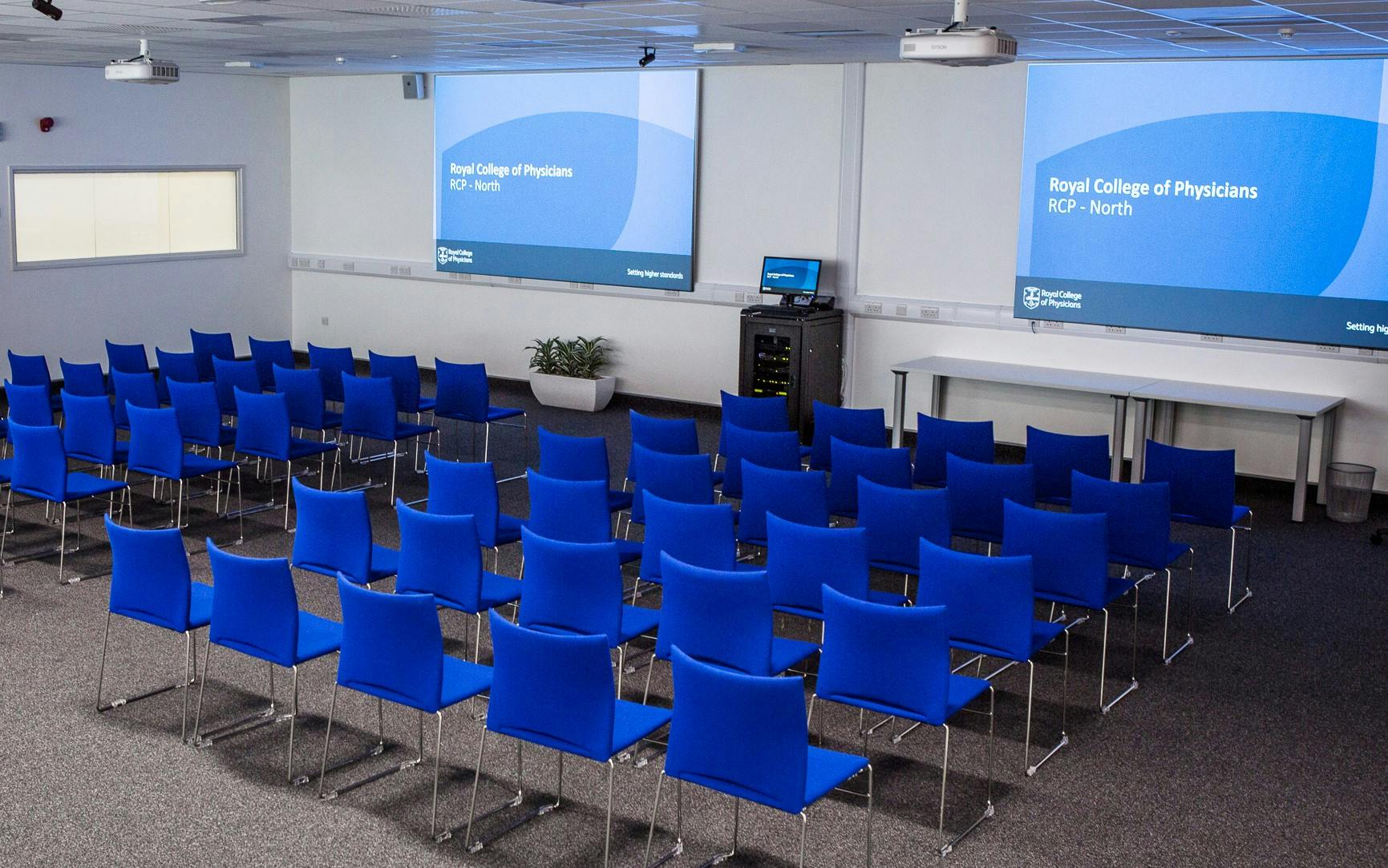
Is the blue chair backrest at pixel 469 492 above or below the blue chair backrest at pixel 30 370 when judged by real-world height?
below

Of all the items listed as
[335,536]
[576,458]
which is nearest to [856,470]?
[576,458]

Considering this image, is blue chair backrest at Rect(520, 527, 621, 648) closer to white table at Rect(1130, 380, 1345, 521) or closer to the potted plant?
white table at Rect(1130, 380, 1345, 521)

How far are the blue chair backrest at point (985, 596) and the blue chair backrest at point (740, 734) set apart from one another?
1.58 metres

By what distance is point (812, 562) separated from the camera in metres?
6.29

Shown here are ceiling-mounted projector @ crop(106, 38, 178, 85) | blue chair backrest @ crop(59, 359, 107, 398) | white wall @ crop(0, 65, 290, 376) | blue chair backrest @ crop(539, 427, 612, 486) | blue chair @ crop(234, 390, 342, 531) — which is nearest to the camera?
blue chair backrest @ crop(539, 427, 612, 486)

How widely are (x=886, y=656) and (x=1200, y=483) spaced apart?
361cm

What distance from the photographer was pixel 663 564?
18.6 ft

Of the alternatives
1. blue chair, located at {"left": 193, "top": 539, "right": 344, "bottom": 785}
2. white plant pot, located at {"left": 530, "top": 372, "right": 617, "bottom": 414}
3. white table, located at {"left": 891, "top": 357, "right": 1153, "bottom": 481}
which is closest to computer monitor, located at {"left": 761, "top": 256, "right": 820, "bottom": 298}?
white table, located at {"left": 891, "top": 357, "right": 1153, "bottom": 481}

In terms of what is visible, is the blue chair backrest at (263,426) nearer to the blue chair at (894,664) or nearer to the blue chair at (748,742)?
the blue chair at (894,664)

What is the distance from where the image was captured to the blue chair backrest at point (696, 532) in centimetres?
657

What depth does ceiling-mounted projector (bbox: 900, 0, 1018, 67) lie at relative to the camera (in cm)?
663

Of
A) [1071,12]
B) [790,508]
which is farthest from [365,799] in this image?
[1071,12]

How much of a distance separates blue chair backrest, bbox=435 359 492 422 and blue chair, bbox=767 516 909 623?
16.0 feet

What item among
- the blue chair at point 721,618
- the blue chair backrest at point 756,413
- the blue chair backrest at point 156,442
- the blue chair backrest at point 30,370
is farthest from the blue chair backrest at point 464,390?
the blue chair at point 721,618
